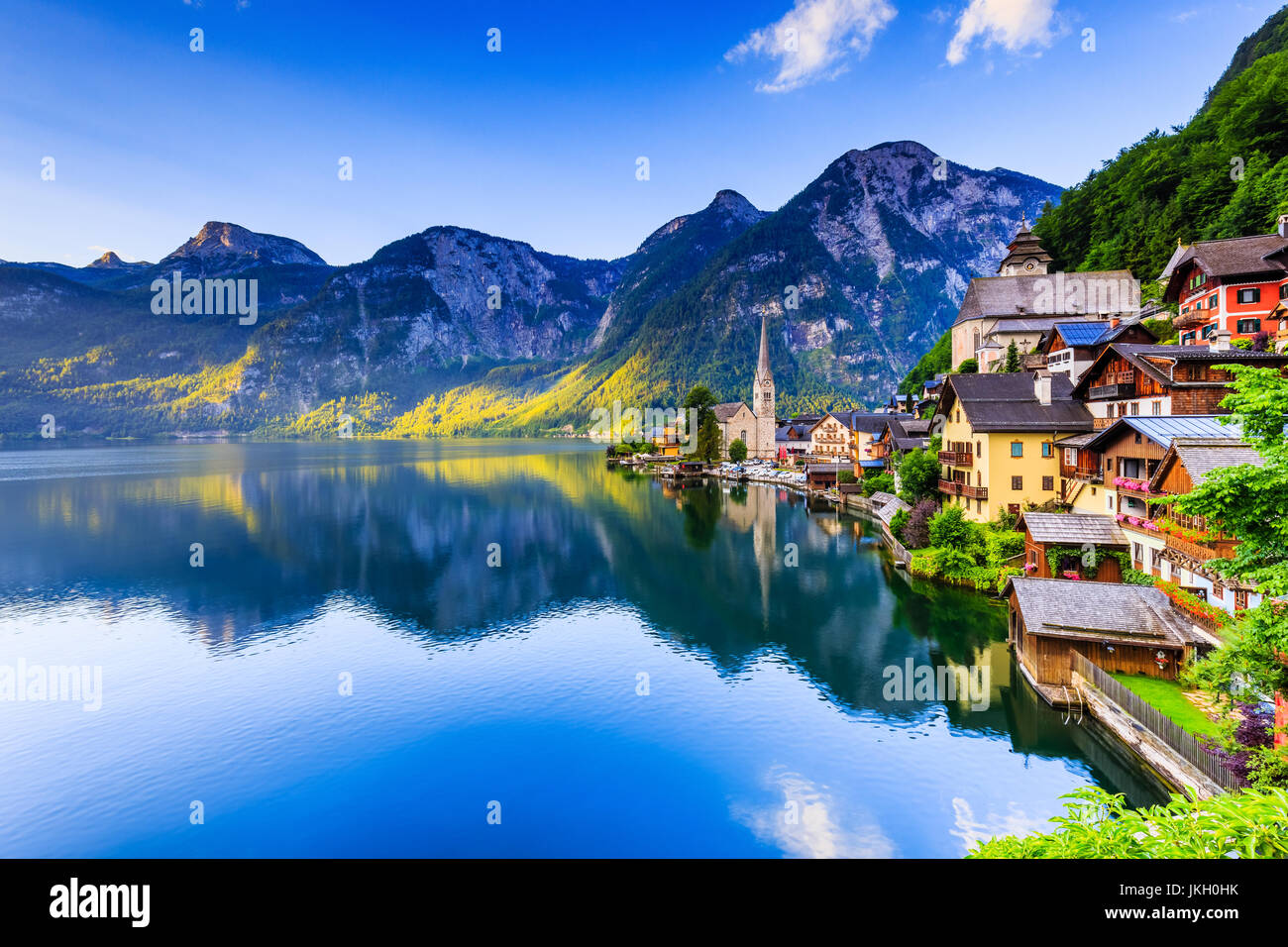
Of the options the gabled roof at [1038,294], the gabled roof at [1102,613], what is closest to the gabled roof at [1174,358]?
the gabled roof at [1102,613]

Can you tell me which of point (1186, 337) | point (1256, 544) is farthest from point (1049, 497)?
point (1256, 544)

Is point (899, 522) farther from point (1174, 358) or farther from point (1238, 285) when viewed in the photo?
point (1238, 285)

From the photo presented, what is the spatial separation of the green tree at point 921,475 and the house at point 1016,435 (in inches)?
288

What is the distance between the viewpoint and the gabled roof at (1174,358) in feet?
120

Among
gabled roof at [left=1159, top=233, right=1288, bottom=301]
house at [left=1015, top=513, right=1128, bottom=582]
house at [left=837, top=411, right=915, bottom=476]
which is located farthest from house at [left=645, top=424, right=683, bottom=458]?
house at [left=1015, top=513, right=1128, bottom=582]

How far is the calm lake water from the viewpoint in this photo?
22328 millimetres

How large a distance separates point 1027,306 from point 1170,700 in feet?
273

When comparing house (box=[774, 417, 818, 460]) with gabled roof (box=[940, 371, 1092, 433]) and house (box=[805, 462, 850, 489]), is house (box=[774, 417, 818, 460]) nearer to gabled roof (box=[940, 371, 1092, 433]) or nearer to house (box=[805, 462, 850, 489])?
house (box=[805, 462, 850, 489])

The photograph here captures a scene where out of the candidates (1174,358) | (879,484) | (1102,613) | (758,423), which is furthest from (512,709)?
(758,423)

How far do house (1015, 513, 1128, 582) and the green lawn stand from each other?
1074 cm

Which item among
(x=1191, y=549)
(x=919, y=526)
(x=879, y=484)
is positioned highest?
(x=879, y=484)

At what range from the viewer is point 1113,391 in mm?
43250

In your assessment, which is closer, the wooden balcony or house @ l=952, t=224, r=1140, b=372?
the wooden balcony
